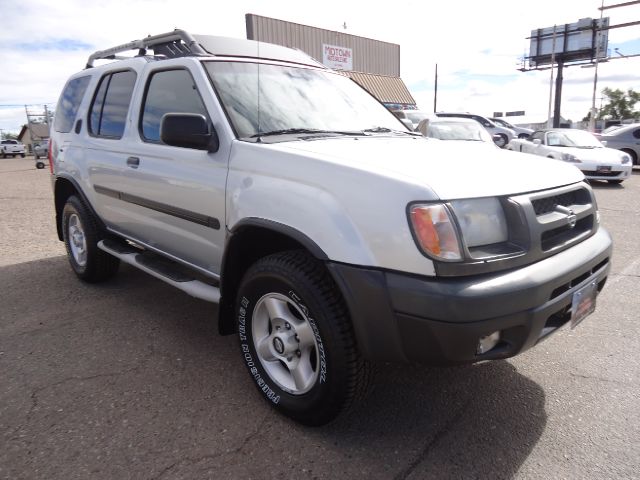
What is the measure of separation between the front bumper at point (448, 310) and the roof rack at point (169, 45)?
2151 millimetres

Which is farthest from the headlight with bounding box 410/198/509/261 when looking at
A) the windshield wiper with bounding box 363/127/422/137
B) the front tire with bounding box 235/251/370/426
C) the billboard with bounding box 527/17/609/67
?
the billboard with bounding box 527/17/609/67

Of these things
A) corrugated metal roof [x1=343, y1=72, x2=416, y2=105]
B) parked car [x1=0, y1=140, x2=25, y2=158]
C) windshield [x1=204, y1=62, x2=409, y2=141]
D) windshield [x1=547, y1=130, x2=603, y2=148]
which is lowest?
parked car [x1=0, y1=140, x2=25, y2=158]

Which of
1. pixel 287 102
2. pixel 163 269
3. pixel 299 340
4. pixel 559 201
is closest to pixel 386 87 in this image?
pixel 287 102

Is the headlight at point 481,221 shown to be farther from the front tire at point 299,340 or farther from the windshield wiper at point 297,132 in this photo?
the windshield wiper at point 297,132

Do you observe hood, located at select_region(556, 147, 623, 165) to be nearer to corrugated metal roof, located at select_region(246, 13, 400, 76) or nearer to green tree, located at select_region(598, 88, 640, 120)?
corrugated metal roof, located at select_region(246, 13, 400, 76)

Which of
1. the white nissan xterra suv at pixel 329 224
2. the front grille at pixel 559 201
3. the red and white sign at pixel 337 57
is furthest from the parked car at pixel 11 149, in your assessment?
the front grille at pixel 559 201

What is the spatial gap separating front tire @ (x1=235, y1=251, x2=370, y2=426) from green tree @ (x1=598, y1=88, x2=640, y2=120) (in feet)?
256

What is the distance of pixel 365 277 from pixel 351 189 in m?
0.38

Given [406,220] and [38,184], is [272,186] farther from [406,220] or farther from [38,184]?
[38,184]

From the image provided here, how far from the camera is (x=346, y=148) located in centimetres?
253

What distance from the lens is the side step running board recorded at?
3.00 meters

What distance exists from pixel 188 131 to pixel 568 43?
2138 inches

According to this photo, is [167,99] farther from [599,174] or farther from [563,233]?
[599,174]

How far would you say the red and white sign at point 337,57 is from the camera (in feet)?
99.5
